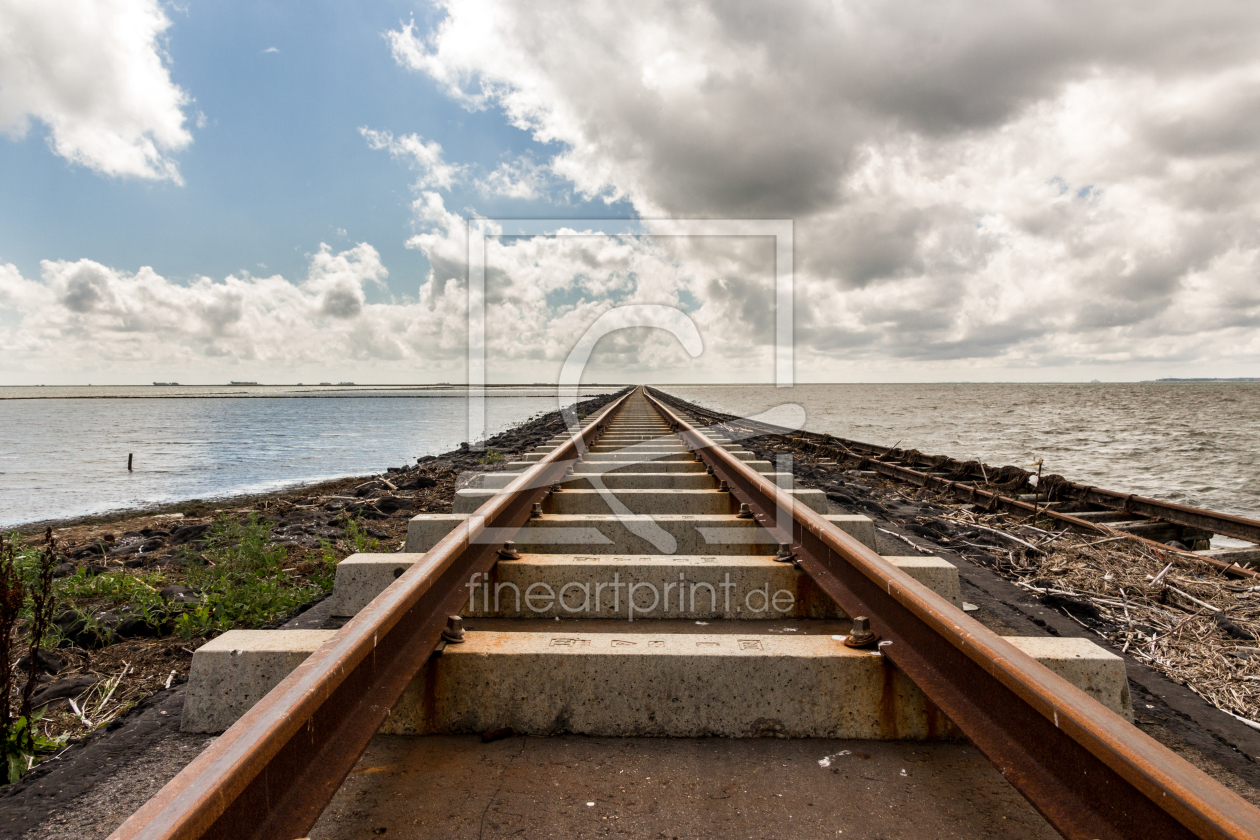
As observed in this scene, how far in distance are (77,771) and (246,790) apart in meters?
1.11

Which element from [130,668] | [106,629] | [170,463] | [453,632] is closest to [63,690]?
[130,668]

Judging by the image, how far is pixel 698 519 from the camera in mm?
3906

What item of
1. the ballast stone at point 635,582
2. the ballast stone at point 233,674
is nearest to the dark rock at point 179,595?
the ballast stone at point 635,582

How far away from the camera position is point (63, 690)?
9.14 feet

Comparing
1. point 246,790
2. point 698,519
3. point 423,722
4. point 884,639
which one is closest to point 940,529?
point 698,519

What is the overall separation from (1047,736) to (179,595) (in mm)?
4303

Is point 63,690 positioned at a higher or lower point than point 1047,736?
lower

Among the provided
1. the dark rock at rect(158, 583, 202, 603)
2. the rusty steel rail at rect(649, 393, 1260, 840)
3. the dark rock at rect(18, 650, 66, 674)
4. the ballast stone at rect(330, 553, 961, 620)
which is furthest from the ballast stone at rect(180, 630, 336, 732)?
the dark rock at rect(158, 583, 202, 603)

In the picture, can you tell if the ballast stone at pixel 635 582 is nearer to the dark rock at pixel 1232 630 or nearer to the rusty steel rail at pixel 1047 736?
the rusty steel rail at pixel 1047 736

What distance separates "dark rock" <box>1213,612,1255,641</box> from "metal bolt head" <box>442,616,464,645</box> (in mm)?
3640

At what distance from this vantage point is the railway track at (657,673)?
4.20 feet

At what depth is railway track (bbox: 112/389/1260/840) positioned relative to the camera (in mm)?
1280

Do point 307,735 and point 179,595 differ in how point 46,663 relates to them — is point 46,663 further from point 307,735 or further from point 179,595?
point 307,735

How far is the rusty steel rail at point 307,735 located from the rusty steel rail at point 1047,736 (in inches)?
57.6
